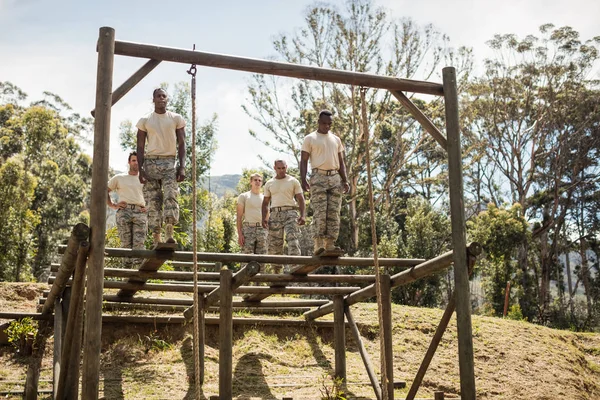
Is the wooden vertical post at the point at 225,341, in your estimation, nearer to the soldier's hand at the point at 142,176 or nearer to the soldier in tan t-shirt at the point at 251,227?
the soldier's hand at the point at 142,176

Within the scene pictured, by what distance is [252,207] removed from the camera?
393 inches

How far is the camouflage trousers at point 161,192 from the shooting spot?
7270mm

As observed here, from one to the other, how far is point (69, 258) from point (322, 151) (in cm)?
321

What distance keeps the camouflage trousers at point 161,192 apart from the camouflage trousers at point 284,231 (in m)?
2.17

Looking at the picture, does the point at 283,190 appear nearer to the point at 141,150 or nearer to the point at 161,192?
the point at 161,192

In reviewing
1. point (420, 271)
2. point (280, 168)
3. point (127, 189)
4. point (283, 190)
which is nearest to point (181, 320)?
point (127, 189)

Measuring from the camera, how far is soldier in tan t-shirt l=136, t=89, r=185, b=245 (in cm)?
732

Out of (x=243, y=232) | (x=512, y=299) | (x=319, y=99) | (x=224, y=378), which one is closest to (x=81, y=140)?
(x=319, y=99)

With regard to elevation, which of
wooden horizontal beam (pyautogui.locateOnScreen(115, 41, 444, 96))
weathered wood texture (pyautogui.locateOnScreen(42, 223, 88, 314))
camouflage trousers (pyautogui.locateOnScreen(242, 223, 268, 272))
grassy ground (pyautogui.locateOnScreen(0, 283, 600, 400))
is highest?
wooden horizontal beam (pyautogui.locateOnScreen(115, 41, 444, 96))

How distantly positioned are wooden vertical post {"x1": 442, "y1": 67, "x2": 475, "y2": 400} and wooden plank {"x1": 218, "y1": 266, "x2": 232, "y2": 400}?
251cm

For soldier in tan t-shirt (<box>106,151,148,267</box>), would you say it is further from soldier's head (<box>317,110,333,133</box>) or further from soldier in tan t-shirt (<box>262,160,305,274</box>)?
soldier's head (<box>317,110,333,133</box>)

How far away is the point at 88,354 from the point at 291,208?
448cm

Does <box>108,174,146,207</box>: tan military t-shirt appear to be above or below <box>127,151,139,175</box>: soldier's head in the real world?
below

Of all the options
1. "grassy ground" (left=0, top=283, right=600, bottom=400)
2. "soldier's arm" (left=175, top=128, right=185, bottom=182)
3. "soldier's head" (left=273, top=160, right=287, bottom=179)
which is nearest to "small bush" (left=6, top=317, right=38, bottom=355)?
"grassy ground" (left=0, top=283, right=600, bottom=400)
